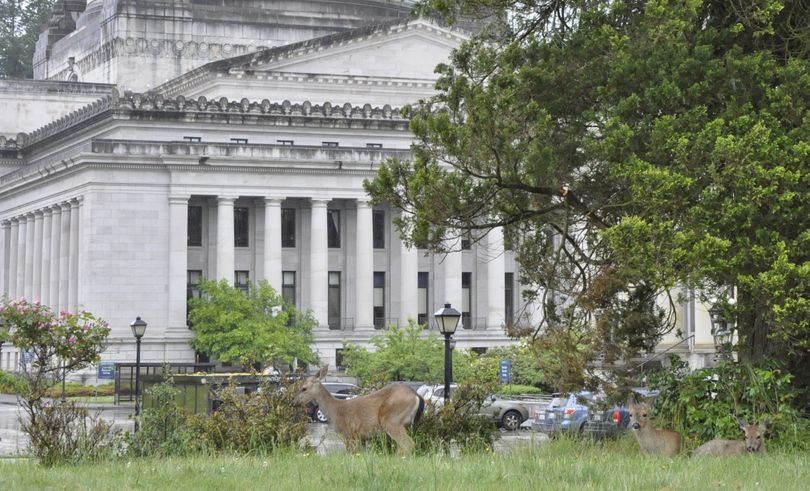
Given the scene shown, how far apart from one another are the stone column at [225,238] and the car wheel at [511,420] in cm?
3121

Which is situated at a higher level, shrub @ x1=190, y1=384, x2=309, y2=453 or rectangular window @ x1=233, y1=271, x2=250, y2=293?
rectangular window @ x1=233, y1=271, x2=250, y2=293

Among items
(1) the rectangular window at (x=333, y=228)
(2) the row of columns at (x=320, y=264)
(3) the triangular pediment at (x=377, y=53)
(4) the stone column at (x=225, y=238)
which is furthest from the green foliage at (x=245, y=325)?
(3) the triangular pediment at (x=377, y=53)

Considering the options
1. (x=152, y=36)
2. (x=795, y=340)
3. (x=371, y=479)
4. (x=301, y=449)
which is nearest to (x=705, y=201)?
(x=795, y=340)

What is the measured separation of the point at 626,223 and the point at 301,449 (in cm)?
621

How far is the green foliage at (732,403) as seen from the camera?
1001 inches

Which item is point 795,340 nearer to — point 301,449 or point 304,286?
point 301,449

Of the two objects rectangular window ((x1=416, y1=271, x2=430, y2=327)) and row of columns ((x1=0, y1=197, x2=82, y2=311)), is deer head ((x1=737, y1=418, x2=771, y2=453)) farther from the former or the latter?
rectangular window ((x1=416, y1=271, x2=430, y2=327))

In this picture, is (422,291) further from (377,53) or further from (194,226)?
(377,53)

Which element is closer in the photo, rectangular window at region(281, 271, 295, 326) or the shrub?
the shrub

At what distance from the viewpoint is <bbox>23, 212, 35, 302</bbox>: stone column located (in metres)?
87.8

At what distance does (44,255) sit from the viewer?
85375 millimetres

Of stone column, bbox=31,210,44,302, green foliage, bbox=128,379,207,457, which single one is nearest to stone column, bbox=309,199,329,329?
stone column, bbox=31,210,44,302

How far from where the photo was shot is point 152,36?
94.2m

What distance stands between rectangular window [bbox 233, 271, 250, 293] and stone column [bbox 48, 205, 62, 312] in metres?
9.69
